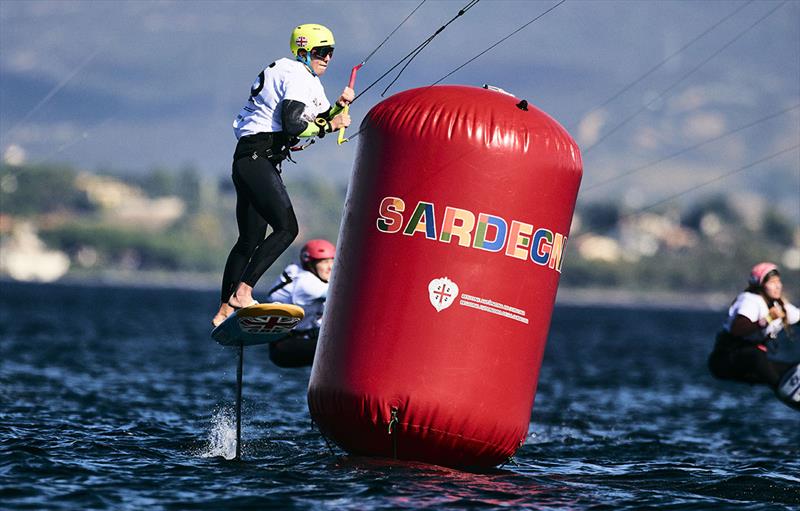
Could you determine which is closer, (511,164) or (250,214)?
(511,164)

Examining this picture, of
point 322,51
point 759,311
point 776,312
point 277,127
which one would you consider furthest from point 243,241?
point 776,312

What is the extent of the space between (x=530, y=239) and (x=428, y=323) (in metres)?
1.22

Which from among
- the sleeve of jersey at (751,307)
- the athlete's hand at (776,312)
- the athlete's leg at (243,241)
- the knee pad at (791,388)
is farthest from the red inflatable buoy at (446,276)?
the athlete's hand at (776,312)

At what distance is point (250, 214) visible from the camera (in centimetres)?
1320

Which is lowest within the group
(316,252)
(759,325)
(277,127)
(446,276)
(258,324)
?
(258,324)

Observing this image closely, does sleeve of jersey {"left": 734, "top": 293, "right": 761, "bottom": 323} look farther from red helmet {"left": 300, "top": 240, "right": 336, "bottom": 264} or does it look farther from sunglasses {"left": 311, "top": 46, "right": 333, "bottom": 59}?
sunglasses {"left": 311, "top": 46, "right": 333, "bottom": 59}

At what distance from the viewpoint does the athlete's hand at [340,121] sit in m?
12.6

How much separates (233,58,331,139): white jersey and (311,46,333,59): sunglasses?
0.63 feet

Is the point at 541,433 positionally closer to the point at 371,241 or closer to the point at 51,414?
the point at 51,414

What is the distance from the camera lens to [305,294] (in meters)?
15.8

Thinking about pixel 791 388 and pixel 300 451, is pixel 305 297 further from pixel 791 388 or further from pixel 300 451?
pixel 791 388

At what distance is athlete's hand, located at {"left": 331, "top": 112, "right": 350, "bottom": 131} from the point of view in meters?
12.6

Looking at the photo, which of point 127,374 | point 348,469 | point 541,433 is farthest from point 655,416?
point 348,469

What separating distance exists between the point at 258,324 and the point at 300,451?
2332 millimetres
